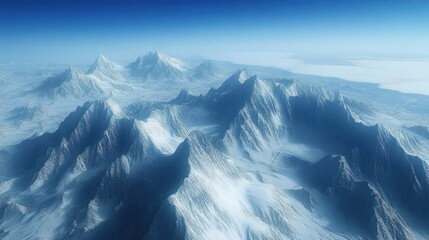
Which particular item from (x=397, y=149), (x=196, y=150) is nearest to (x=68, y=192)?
(x=196, y=150)

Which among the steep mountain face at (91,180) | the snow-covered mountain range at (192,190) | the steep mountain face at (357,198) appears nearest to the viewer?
the snow-covered mountain range at (192,190)

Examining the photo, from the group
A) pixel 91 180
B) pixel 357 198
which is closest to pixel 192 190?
pixel 91 180

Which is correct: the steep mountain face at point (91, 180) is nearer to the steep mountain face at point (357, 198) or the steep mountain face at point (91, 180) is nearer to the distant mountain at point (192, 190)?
the distant mountain at point (192, 190)

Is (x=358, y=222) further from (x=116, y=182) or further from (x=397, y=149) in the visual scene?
(x=116, y=182)

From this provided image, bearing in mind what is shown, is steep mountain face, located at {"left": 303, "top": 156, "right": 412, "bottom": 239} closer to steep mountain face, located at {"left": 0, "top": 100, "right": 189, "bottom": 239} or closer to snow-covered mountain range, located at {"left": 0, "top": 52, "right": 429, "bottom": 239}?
snow-covered mountain range, located at {"left": 0, "top": 52, "right": 429, "bottom": 239}

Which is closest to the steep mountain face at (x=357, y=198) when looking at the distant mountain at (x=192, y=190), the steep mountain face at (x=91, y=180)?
the distant mountain at (x=192, y=190)

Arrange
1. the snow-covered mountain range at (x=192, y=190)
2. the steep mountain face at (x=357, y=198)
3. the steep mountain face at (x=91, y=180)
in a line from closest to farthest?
the snow-covered mountain range at (x=192, y=190) → the steep mountain face at (x=91, y=180) → the steep mountain face at (x=357, y=198)

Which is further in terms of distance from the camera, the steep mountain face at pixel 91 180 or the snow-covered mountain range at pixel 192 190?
the steep mountain face at pixel 91 180

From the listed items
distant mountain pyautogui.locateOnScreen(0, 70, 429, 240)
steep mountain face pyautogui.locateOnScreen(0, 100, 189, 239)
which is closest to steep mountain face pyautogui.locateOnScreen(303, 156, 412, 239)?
distant mountain pyautogui.locateOnScreen(0, 70, 429, 240)
